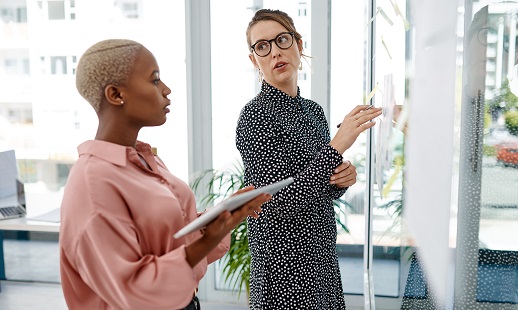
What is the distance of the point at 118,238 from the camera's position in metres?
0.91

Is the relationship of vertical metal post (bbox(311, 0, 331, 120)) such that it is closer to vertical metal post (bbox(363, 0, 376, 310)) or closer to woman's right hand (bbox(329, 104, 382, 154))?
vertical metal post (bbox(363, 0, 376, 310))

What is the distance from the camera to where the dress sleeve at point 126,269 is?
0.89 metres

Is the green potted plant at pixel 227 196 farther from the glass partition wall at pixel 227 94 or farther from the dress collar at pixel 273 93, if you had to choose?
the dress collar at pixel 273 93

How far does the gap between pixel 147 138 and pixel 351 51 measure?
1.43 meters

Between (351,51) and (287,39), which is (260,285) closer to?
(287,39)

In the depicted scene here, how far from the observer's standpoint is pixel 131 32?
133 inches

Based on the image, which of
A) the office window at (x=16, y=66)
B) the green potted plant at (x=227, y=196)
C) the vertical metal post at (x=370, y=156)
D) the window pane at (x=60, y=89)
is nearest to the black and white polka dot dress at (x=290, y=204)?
the vertical metal post at (x=370, y=156)

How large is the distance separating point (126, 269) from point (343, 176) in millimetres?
747

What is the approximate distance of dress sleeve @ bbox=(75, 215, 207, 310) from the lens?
35.0 inches

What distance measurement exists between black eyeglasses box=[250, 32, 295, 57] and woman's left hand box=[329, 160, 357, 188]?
413 mm

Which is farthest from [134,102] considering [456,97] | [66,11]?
[66,11]

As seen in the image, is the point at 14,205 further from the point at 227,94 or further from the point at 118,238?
the point at 118,238

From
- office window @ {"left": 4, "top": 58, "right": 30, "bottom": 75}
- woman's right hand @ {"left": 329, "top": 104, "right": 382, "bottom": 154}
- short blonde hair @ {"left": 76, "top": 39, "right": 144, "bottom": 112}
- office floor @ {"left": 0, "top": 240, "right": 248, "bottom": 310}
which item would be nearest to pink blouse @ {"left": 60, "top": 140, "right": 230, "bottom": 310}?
short blonde hair @ {"left": 76, "top": 39, "right": 144, "bottom": 112}

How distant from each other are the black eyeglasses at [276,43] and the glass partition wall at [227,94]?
0.32 m
